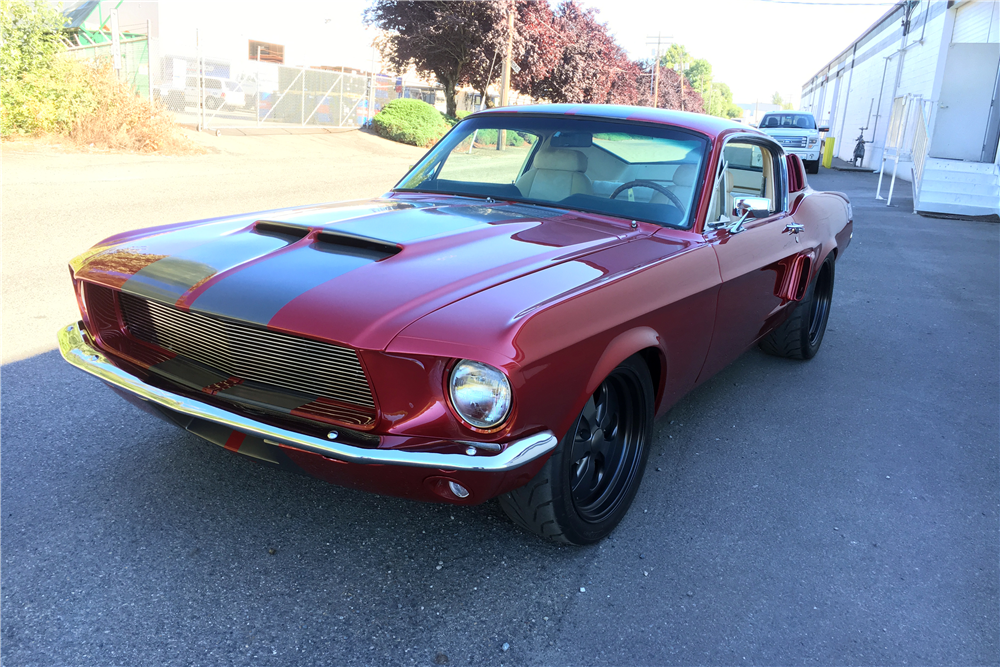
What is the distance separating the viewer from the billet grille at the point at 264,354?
206 cm

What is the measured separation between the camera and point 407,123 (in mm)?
20844

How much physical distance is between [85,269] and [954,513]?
343 centimetres

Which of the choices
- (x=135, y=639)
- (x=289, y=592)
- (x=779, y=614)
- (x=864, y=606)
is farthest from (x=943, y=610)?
(x=135, y=639)

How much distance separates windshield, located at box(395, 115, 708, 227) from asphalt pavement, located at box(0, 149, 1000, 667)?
1.12 m

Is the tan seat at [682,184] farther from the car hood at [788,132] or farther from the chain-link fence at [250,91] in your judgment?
the car hood at [788,132]

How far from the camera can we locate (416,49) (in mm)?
23188

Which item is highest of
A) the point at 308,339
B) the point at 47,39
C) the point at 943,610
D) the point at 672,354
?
the point at 47,39

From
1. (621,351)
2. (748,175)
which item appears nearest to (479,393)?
(621,351)

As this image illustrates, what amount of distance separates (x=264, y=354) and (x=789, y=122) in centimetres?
2236

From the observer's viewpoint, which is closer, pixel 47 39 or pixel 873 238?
pixel 873 238

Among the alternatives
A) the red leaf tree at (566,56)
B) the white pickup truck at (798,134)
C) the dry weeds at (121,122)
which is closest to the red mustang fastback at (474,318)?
the dry weeds at (121,122)

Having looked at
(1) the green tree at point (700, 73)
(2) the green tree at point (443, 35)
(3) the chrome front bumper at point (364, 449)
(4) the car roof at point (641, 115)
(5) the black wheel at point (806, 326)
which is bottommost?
(5) the black wheel at point (806, 326)

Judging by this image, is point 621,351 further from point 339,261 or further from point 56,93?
point 56,93

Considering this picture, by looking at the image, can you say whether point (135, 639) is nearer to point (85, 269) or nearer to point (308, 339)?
point (308, 339)
